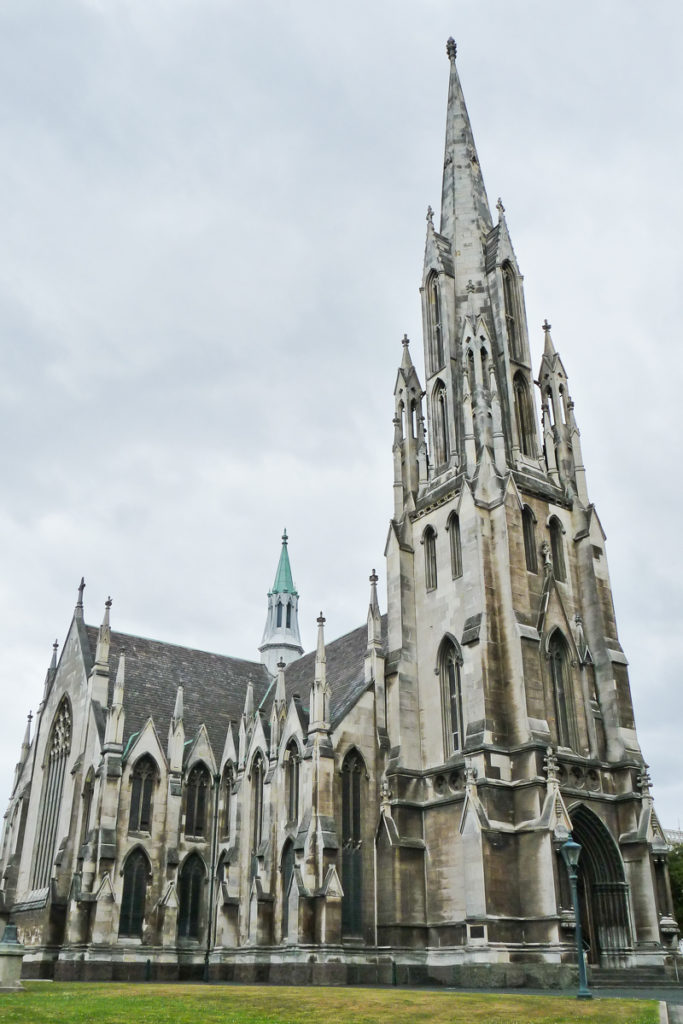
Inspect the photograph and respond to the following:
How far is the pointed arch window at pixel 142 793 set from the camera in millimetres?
39094

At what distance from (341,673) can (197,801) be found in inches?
358

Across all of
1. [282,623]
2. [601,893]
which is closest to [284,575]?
[282,623]

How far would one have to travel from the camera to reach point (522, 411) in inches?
1586

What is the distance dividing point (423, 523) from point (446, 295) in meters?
11.7

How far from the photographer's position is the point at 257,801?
39.2 metres

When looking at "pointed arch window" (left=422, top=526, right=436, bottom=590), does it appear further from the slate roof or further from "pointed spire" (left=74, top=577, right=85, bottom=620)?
"pointed spire" (left=74, top=577, right=85, bottom=620)

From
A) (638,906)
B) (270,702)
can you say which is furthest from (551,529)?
(270,702)

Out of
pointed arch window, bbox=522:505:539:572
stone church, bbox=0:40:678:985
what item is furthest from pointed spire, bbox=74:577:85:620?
pointed arch window, bbox=522:505:539:572

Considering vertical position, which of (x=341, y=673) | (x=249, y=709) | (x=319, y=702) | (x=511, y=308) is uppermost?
(x=511, y=308)

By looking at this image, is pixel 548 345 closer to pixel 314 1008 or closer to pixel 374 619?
pixel 374 619

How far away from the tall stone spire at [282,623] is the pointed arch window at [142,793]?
29765mm

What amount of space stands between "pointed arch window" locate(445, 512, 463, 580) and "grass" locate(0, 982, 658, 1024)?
1630 cm

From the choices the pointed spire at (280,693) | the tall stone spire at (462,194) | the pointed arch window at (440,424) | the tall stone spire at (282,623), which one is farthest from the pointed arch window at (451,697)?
the tall stone spire at (282,623)

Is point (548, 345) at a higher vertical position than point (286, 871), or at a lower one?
higher
